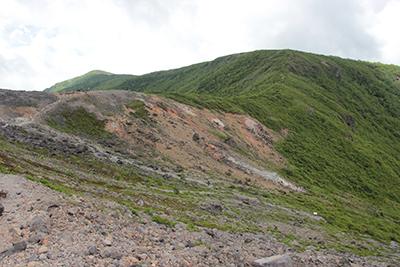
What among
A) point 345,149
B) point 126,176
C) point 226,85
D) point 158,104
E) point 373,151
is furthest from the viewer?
point 226,85

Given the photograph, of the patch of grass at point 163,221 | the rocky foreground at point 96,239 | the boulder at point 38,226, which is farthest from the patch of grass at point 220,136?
the boulder at point 38,226

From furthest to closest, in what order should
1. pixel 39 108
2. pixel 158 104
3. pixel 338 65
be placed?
1. pixel 338 65
2. pixel 158 104
3. pixel 39 108

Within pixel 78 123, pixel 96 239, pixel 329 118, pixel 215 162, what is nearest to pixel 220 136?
pixel 215 162

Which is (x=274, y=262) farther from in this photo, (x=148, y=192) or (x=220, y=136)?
(x=220, y=136)

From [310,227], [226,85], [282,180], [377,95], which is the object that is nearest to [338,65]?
[377,95]

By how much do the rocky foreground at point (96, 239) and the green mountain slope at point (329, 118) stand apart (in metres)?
26.7

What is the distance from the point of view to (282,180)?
140 feet

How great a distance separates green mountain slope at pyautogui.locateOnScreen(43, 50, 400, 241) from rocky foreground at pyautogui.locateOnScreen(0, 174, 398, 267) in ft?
87.6

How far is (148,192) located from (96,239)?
12606 millimetres

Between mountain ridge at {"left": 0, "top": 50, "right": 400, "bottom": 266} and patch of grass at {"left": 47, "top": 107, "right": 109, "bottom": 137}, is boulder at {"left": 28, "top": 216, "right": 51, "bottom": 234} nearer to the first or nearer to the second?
mountain ridge at {"left": 0, "top": 50, "right": 400, "bottom": 266}

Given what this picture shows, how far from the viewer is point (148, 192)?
21.6m

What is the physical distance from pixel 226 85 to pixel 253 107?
6874 centimetres

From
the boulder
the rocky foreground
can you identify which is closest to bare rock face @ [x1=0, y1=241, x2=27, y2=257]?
the rocky foreground

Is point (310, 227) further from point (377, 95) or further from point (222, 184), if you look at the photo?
point (377, 95)
